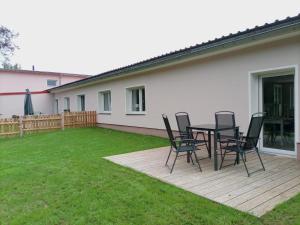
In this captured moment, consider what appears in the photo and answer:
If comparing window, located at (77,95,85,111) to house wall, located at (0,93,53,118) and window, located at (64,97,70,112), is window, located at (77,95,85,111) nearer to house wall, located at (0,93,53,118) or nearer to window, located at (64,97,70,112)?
window, located at (64,97,70,112)

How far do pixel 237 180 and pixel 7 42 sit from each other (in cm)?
3326

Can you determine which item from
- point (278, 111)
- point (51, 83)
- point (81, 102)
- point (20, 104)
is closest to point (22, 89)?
point (20, 104)

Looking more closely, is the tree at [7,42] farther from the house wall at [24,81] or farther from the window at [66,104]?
the window at [66,104]

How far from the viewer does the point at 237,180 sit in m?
3.89

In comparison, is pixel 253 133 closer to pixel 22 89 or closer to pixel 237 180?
pixel 237 180

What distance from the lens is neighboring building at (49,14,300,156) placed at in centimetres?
530

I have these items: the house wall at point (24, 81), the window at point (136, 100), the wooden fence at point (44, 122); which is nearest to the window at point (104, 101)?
the wooden fence at point (44, 122)

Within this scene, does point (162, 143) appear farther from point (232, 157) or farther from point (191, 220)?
point (191, 220)

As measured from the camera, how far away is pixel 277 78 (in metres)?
5.75

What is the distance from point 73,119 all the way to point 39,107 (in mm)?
8900

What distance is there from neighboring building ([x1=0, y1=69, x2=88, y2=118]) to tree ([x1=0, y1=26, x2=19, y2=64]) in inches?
433

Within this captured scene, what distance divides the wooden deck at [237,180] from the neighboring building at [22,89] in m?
17.5

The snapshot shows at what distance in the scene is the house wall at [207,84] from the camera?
565 centimetres

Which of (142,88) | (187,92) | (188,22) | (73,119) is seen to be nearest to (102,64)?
(188,22)
